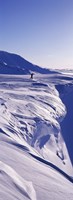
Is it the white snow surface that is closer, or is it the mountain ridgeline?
the white snow surface

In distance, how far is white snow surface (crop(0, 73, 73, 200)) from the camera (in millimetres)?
10242

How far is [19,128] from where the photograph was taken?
64.3 feet

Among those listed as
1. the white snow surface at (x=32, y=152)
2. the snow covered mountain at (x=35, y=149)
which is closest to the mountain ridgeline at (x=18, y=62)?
the snow covered mountain at (x=35, y=149)

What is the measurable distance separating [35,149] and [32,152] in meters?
3.47

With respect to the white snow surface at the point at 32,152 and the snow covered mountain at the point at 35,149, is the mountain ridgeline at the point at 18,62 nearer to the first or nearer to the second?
the snow covered mountain at the point at 35,149

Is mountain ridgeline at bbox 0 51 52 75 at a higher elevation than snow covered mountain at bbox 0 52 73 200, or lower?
lower

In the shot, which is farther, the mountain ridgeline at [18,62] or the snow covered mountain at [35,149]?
the mountain ridgeline at [18,62]

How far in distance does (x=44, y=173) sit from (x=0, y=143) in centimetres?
232

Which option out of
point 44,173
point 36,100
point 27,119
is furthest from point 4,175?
point 36,100

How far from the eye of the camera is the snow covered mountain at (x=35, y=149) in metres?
10.3

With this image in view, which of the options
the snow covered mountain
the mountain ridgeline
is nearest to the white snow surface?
the snow covered mountain

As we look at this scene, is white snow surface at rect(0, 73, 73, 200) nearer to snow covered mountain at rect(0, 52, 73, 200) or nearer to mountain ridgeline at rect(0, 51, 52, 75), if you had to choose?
snow covered mountain at rect(0, 52, 73, 200)

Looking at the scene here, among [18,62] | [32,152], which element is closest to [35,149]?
[32,152]

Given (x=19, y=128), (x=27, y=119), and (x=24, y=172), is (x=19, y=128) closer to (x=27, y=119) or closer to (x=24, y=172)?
(x=27, y=119)
